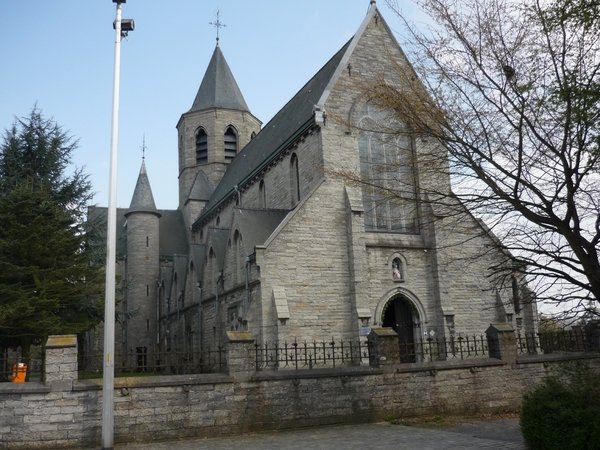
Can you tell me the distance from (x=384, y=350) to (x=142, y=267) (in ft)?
82.3

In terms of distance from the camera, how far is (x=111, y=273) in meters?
10.9

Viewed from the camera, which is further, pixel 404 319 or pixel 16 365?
pixel 404 319

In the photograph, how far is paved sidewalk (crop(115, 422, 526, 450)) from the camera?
991cm

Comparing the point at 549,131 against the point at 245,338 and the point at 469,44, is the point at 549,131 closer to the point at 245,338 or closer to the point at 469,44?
the point at 469,44

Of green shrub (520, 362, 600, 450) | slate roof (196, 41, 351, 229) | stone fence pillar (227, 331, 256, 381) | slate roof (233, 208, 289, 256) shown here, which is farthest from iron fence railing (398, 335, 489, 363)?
slate roof (196, 41, 351, 229)

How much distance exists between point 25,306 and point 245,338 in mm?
7146

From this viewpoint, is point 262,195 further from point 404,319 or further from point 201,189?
point 201,189

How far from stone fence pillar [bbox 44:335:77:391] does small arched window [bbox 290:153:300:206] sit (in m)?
13.1

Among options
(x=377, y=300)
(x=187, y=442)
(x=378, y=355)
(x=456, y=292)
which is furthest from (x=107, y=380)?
(x=456, y=292)

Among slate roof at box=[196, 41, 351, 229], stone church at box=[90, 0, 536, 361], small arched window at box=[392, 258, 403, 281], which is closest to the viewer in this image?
stone church at box=[90, 0, 536, 361]

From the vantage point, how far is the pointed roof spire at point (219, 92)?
142 feet

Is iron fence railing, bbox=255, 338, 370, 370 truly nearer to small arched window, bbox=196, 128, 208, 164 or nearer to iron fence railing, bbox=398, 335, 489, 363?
iron fence railing, bbox=398, 335, 489, 363

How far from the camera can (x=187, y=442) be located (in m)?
11.0

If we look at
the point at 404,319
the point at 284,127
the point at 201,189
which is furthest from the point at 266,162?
the point at 201,189
